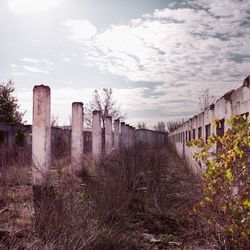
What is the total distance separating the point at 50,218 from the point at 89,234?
0.45m

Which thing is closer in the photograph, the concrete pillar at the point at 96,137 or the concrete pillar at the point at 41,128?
the concrete pillar at the point at 41,128

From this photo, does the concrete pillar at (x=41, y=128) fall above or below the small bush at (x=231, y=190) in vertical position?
above

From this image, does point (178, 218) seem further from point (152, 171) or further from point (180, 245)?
point (152, 171)

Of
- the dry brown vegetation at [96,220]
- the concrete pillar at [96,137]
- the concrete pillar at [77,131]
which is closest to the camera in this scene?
the dry brown vegetation at [96,220]

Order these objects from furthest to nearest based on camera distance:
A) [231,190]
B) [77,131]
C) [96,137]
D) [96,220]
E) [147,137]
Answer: [147,137] → [96,137] → [77,131] → [96,220] → [231,190]

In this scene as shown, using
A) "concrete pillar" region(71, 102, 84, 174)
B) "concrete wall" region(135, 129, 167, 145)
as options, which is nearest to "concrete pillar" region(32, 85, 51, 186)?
"concrete pillar" region(71, 102, 84, 174)

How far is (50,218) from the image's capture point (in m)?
4.06

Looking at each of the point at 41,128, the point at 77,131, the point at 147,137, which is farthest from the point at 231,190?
the point at 147,137

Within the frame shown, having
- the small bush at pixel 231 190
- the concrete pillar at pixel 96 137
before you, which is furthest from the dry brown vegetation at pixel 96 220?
the concrete pillar at pixel 96 137

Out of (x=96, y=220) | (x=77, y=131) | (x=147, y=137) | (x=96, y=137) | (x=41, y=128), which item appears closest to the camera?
(x=96, y=220)

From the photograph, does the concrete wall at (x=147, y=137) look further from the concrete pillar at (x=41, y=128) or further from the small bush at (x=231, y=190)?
the small bush at (x=231, y=190)

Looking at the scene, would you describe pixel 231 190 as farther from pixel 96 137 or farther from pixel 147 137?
pixel 147 137

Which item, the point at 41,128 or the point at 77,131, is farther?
the point at 77,131

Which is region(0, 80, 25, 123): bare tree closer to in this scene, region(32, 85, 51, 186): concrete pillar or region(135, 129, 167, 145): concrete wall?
region(32, 85, 51, 186): concrete pillar
